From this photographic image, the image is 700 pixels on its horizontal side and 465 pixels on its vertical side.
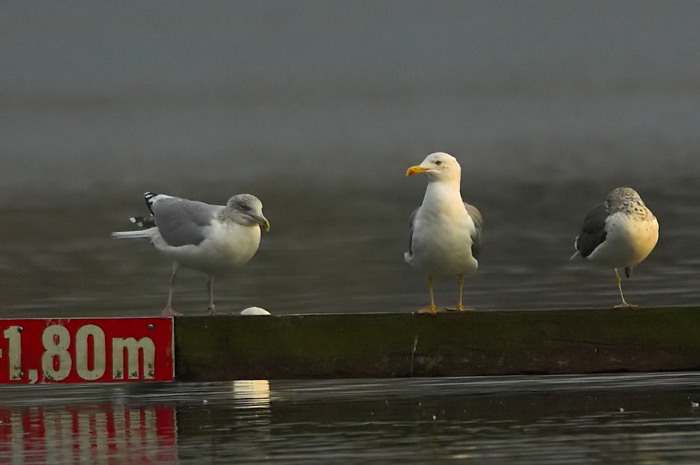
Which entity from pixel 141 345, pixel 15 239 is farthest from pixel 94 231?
pixel 141 345

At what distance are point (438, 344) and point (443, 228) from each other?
2.48ft

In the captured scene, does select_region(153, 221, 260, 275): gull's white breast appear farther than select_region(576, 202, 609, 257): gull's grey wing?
No

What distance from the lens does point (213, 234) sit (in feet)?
36.1

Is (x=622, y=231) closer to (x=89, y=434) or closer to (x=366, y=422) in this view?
(x=366, y=422)

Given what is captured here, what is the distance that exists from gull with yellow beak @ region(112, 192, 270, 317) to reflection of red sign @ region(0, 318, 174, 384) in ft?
3.30

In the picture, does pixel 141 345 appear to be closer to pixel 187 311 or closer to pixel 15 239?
pixel 187 311

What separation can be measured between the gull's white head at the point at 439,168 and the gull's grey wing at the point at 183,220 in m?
1.54

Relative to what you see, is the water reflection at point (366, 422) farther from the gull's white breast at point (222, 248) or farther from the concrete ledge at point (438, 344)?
the gull's white breast at point (222, 248)

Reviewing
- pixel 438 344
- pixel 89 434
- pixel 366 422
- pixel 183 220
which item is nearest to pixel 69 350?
pixel 89 434

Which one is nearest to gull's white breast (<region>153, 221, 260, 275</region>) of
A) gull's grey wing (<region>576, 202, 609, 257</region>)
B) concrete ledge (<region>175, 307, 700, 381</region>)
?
concrete ledge (<region>175, 307, 700, 381</region>)

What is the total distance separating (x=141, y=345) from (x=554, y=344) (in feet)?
7.76

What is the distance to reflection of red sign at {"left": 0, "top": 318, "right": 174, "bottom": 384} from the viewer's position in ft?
32.5

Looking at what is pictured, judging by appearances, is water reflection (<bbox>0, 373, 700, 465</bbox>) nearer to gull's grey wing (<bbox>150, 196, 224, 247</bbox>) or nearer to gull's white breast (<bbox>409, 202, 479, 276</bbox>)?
gull's white breast (<bbox>409, 202, 479, 276</bbox>)

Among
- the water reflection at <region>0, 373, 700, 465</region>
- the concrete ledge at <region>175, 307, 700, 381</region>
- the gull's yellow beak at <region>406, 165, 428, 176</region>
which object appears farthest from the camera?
the gull's yellow beak at <region>406, 165, 428, 176</region>
